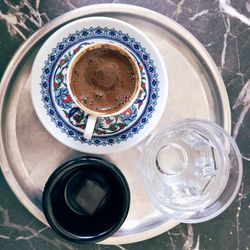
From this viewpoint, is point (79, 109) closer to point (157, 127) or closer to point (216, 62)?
point (157, 127)

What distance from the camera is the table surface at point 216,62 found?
850 mm

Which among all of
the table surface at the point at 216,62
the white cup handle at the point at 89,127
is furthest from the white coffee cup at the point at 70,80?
the table surface at the point at 216,62

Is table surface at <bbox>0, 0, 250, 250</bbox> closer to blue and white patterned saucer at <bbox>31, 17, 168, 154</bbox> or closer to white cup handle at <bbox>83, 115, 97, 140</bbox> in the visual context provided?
blue and white patterned saucer at <bbox>31, 17, 168, 154</bbox>

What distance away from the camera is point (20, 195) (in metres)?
0.85

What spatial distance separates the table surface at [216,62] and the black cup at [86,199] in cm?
8

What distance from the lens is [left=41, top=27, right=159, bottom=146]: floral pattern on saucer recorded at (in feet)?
2.60

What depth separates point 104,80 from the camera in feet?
2.62

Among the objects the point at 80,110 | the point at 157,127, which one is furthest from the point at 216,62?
the point at 80,110

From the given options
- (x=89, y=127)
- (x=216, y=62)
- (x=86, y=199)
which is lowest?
(x=86, y=199)

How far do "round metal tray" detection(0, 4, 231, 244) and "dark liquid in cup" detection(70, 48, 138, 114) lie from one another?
81 mm

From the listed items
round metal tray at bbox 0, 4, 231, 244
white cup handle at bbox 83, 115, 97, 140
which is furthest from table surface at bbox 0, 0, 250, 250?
white cup handle at bbox 83, 115, 97, 140

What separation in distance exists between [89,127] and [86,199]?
157 millimetres

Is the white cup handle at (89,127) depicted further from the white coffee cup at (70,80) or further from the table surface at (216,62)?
the table surface at (216,62)

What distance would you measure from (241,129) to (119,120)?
0.79 feet
